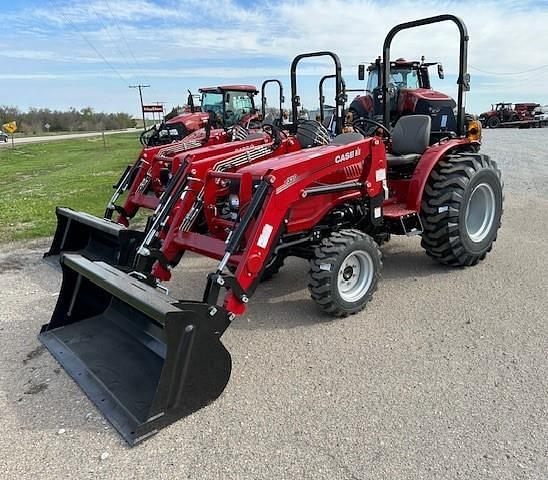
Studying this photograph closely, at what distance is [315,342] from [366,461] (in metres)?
1.39

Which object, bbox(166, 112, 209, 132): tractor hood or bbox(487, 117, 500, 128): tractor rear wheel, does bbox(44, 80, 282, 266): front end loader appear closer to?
bbox(166, 112, 209, 132): tractor hood

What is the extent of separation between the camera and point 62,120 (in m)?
74.2

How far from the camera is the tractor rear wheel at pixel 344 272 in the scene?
4.11m

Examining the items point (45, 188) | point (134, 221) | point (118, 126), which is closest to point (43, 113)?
point (118, 126)

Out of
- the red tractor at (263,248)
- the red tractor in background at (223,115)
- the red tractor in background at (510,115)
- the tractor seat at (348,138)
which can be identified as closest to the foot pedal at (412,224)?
the red tractor at (263,248)

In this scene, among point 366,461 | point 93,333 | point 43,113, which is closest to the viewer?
point 366,461

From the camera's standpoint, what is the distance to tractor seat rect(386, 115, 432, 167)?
17.7 feet

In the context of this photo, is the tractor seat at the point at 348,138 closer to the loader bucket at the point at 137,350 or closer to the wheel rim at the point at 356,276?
the wheel rim at the point at 356,276

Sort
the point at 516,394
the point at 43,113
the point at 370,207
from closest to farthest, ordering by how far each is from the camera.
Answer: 1. the point at 516,394
2. the point at 370,207
3. the point at 43,113

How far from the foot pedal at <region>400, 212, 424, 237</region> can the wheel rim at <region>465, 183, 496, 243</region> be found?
30.0 inches

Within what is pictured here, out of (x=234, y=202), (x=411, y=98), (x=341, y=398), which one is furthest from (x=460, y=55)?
(x=411, y=98)

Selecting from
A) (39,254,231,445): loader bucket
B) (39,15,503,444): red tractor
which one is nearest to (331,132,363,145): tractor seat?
(39,15,503,444): red tractor

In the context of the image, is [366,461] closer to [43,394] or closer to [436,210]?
[43,394]

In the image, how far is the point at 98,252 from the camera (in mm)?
5730
